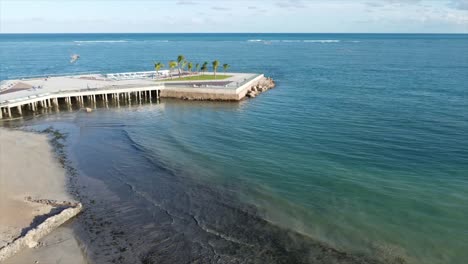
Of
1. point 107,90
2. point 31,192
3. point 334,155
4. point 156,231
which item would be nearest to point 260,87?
point 107,90

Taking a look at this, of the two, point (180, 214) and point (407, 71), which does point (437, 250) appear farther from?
point (407, 71)

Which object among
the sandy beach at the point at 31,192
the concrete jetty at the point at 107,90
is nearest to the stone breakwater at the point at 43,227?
the sandy beach at the point at 31,192

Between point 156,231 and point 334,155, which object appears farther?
point 334,155

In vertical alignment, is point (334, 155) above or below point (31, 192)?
above

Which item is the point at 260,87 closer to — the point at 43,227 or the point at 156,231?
the point at 156,231

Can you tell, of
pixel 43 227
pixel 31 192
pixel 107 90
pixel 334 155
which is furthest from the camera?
pixel 107 90

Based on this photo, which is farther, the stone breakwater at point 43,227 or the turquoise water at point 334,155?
the turquoise water at point 334,155

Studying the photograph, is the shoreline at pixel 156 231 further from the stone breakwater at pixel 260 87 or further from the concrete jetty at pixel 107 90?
the stone breakwater at pixel 260 87
